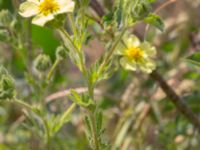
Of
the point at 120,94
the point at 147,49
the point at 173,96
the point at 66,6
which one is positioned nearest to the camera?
the point at 66,6

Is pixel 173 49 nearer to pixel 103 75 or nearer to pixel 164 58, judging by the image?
pixel 164 58

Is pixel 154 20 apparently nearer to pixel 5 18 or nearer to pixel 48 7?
pixel 48 7

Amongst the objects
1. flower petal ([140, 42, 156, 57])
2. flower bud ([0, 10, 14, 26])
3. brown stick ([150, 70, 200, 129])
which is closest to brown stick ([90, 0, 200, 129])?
brown stick ([150, 70, 200, 129])

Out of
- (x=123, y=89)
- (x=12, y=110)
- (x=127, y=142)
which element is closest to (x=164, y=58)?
(x=123, y=89)

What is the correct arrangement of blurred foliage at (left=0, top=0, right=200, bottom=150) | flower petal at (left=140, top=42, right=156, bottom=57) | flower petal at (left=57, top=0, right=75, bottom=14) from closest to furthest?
flower petal at (left=57, top=0, right=75, bottom=14) → flower petal at (left=140, top=42, right=156, bottom=57) → blurred foliage at (left=0, top=0, right=200, bottom=150)

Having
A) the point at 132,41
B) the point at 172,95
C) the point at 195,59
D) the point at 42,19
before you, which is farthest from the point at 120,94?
the point at 42,19

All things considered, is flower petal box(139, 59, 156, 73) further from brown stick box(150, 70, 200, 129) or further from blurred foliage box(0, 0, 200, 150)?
brown stick box(150, 70, 200, 129)
